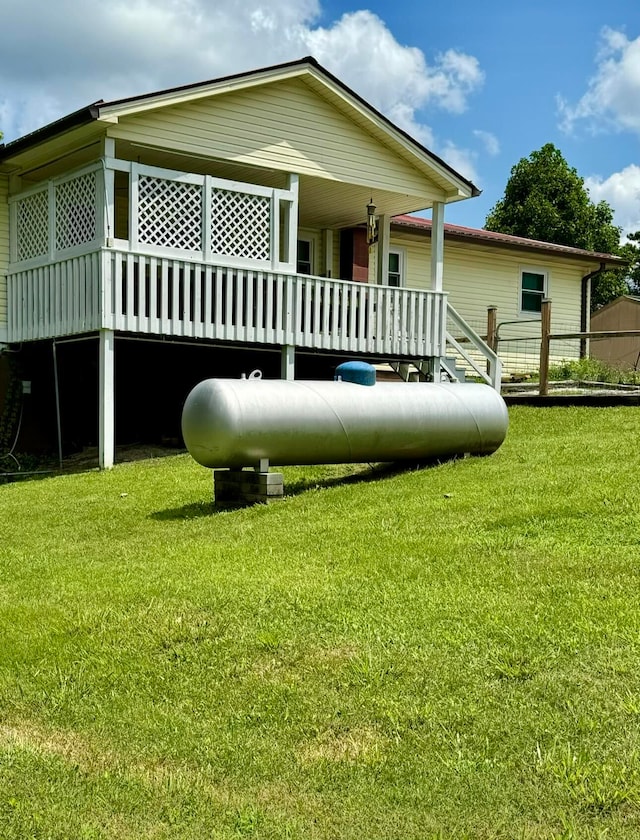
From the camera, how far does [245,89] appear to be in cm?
1466

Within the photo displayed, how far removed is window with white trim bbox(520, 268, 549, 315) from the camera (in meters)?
23.6

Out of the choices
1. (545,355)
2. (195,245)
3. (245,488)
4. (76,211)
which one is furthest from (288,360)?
(245,488)

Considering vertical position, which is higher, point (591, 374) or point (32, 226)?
point (32, 226)

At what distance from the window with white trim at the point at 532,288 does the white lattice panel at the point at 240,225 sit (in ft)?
33.9

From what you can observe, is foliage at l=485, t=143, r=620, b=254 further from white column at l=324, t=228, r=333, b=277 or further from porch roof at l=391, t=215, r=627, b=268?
white column at l=324, t=228, r=333, b=277

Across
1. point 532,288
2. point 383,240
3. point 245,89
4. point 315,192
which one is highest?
point 245,89

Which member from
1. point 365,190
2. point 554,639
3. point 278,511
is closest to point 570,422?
point 365,190

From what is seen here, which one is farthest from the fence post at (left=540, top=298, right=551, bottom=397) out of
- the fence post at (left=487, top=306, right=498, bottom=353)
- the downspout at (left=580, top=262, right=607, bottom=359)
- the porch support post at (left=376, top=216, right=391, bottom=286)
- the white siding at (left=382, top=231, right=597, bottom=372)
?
the downspout at (left=580, top=262, right=607, bottom=359)

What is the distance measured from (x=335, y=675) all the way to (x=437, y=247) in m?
13.1

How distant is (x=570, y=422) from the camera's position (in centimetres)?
1393

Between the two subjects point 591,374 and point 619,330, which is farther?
point 619,330

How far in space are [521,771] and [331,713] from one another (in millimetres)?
915

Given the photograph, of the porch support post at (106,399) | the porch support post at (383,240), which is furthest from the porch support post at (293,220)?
the porch support post at (383,240)

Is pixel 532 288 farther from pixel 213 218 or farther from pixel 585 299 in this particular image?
pixel 213 218
